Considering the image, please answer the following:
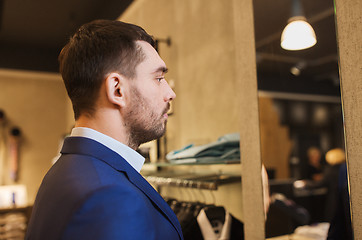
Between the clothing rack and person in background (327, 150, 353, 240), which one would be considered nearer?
person in background (327, 150, 353, 240)

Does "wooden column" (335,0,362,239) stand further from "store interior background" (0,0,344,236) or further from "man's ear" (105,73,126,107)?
"man's ear" (105,73,126,107)

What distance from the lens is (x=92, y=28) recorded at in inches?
37.5

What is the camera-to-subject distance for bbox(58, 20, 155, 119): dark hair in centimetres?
91

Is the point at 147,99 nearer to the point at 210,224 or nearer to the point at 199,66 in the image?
the point at 210,224

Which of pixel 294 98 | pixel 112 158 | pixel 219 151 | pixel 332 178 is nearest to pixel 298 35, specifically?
pixel 294 98

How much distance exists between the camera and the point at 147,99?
0.97 metres

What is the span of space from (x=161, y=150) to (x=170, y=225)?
194 cm

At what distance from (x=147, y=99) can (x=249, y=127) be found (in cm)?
59

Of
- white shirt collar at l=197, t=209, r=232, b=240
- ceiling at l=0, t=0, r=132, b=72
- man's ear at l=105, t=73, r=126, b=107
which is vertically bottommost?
white shirt collar at l=197, t=209, r=232, b=240

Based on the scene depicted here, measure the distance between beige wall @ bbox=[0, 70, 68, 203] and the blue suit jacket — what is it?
589cm

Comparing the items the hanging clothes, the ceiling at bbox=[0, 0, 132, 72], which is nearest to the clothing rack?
the hanging clothes

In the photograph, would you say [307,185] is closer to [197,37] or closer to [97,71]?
[97,71]

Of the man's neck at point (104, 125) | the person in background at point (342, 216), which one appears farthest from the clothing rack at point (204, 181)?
the man's neck at point (104, 125)

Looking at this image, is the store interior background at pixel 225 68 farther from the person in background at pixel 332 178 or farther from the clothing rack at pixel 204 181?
the clothing rack at pixel 204 181
